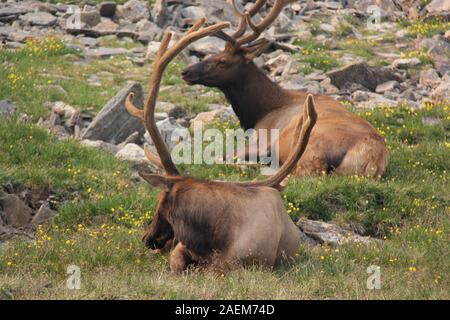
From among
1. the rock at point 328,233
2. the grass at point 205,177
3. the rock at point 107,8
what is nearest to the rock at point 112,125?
the grass at point 205,177

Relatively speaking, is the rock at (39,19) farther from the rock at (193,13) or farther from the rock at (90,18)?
the rock at (193,13)

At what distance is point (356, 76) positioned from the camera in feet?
60.2

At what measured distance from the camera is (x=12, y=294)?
781 centimetres

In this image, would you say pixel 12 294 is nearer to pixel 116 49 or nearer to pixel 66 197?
pixel 66 197

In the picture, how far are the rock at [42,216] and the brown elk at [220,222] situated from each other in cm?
190

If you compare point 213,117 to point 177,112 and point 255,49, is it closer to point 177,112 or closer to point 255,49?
point 177,112

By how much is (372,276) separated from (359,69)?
9.49 m

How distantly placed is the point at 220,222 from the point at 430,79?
10.7 metres

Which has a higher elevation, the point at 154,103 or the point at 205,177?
the point at 154,103

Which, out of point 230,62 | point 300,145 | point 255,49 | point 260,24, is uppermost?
point 300,145

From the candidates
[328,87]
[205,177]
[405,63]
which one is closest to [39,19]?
[328,87]

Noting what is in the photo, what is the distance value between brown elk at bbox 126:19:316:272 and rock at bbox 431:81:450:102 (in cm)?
826

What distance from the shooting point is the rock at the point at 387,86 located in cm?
1823

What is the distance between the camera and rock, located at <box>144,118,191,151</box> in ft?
47.6
